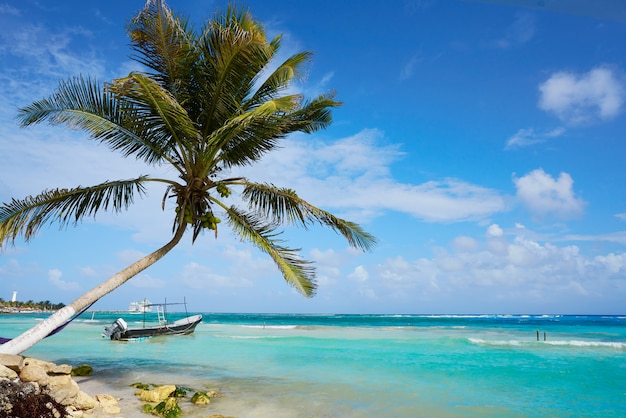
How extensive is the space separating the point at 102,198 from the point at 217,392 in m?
4.06

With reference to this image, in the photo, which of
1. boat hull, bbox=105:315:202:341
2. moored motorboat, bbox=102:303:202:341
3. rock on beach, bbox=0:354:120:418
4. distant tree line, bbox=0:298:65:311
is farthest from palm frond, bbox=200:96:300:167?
distant tree line, bbox=0:298:65:311

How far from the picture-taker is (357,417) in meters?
7.25

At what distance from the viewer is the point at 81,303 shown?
262 inches

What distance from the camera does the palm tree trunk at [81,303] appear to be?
6.03 metres

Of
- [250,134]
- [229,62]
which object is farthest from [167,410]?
[229,62]

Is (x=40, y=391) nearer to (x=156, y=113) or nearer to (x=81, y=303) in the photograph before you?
(x=81, y=303)

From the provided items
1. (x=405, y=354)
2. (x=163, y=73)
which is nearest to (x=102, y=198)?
(x=163, y=73)

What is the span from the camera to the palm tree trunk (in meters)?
6.03

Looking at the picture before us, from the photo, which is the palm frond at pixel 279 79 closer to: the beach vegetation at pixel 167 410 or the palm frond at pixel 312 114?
the palm frond at pixel 312 114

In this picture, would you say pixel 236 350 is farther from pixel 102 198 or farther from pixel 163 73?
pixel 163 73

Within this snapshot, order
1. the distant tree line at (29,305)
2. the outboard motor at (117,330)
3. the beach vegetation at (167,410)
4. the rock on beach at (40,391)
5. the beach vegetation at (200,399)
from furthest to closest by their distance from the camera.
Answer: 1. the distant tree line at (29,305)
2. the outboard motor at (117,330)
3. the beach vegetation at (200,399)
4. the beach vegetation at (167,410)
5. the rock on beach at (40,391)

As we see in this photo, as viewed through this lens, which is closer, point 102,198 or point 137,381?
point 102,198

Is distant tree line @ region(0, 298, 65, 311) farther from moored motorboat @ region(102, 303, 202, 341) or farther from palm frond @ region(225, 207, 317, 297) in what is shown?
palm frond @ region(225, 207, 317, 297)

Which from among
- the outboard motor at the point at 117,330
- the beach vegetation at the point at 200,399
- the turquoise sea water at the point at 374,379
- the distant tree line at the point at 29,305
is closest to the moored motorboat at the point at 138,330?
the outboard motor at the point at 117,330
